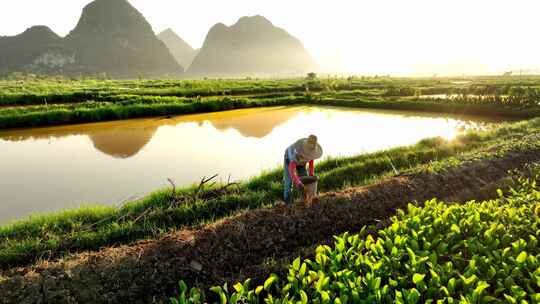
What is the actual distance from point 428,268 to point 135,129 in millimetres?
12585

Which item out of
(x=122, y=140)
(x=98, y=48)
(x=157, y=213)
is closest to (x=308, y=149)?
(x=157, y=213)

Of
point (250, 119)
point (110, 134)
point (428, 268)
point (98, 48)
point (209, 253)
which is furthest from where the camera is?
point (98, 48)

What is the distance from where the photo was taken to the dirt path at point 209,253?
372 centimetres

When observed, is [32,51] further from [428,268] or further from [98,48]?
[428,268]

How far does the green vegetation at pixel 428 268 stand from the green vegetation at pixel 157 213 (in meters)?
2.07

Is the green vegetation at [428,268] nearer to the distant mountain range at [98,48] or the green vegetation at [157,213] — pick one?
the green vegetation at [157,213]

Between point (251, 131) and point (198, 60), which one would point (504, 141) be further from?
point (198, 60)

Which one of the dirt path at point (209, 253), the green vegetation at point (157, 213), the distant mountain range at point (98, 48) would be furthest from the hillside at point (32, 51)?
the dirt path at point (209, 253)

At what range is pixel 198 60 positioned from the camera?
618 ft

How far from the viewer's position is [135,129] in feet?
44.0

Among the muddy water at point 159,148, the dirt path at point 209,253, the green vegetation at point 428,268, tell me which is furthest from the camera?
the muddy water at point 159,148

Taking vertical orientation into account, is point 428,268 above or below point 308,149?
below

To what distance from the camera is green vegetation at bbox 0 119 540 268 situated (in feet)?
15.7

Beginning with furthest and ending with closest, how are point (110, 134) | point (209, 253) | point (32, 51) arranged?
point (32, 51) < point (110, 134) < point (209, 253)
